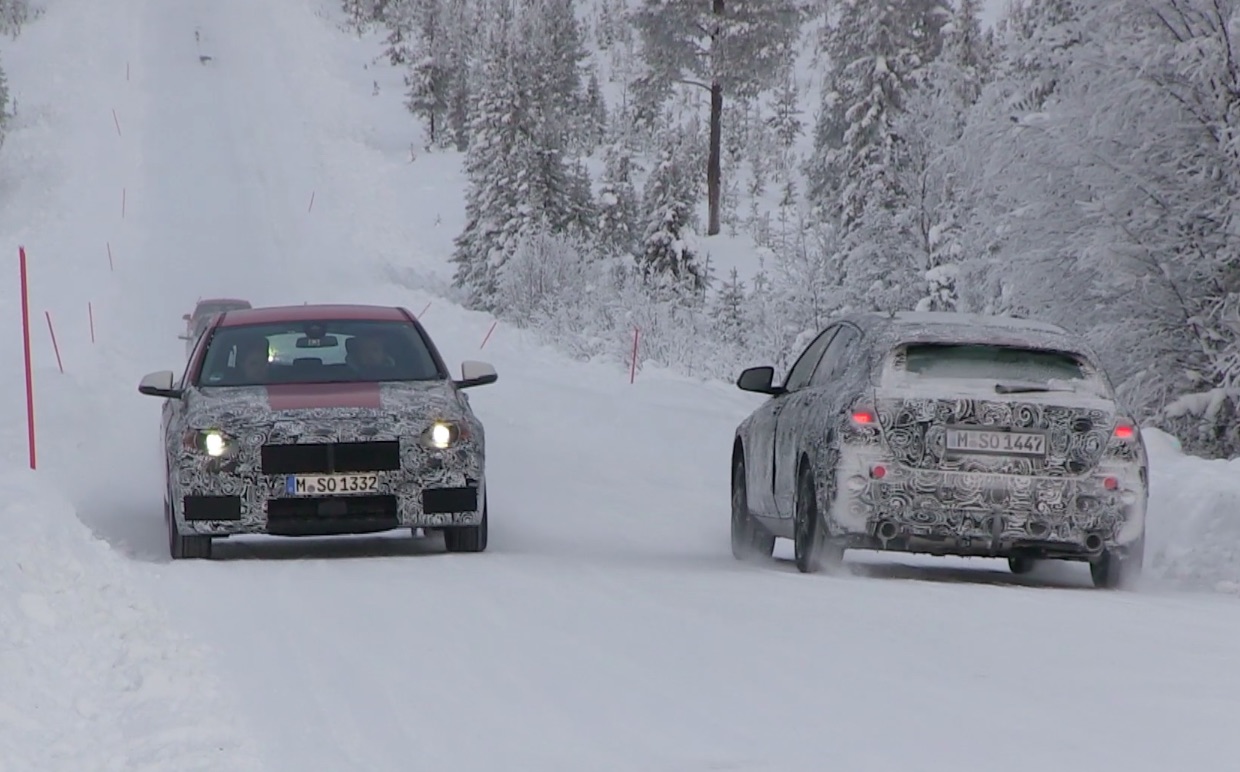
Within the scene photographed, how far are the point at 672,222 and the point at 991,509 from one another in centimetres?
4615

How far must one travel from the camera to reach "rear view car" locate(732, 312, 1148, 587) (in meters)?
9.77

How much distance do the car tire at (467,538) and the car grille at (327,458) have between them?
2.18 feet

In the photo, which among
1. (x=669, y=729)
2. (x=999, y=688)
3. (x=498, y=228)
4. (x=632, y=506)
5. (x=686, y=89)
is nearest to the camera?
(x=669, y=729)

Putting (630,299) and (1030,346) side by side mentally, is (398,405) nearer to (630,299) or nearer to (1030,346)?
(1030,346)

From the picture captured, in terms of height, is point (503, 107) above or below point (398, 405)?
above

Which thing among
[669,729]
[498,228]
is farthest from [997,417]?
[498,228]

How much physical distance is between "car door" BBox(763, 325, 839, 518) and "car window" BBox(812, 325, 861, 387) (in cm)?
9

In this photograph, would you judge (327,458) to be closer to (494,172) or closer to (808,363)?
(808,363)

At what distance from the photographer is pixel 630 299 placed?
38719 mm

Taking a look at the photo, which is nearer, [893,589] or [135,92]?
[893,589]

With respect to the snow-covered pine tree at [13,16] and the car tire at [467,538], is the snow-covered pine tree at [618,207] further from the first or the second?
the car tire at [467,538]

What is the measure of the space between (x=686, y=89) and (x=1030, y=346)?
8931 cm

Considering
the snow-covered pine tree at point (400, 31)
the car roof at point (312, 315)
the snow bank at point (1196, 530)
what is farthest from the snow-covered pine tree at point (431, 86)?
the snow bank at point (1196, 530)

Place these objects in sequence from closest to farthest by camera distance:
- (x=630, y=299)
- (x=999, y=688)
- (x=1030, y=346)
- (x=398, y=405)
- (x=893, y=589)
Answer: (x=999, y=688) → (x=893, y=589) → (x=1030, y=346) → (x=398, y=405) → (x=630, y=299)
